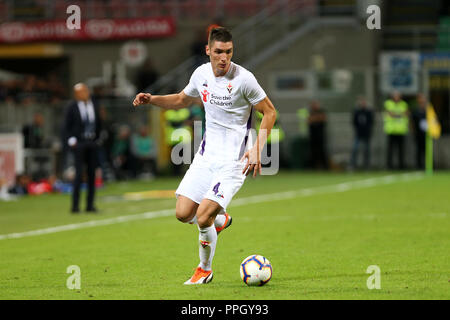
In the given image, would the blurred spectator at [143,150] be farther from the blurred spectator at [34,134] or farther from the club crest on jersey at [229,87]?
the club crest on jersey at [229,87]

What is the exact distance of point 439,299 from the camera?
7.29m

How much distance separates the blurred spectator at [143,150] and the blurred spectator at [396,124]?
7.17m

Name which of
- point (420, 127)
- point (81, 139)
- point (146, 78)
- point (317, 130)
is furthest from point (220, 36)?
point (146, 78)

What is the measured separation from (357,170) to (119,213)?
1369cm

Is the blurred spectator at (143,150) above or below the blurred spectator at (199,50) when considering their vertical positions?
below

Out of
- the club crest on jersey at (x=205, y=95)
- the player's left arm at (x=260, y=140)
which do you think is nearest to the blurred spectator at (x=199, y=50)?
the club crest on jersey at (x=205, y=95)

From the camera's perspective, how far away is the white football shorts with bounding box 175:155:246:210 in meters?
8.54

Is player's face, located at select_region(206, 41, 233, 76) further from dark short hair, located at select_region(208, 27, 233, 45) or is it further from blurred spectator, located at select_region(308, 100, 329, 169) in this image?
blurred spectator, located at select_region(308, 100, 329, 169)

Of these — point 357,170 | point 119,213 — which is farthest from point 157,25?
point 119,213

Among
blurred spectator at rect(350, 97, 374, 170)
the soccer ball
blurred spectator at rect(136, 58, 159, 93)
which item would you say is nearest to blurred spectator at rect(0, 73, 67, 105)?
blurred spectator at rect(136, 58, 159, 93)

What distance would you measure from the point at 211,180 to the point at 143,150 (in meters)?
18.9

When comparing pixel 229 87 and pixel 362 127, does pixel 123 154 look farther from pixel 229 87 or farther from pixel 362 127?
pixel 229 87

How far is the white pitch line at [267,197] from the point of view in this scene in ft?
46.5

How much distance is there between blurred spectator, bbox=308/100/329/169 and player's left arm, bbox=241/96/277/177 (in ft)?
66.4
